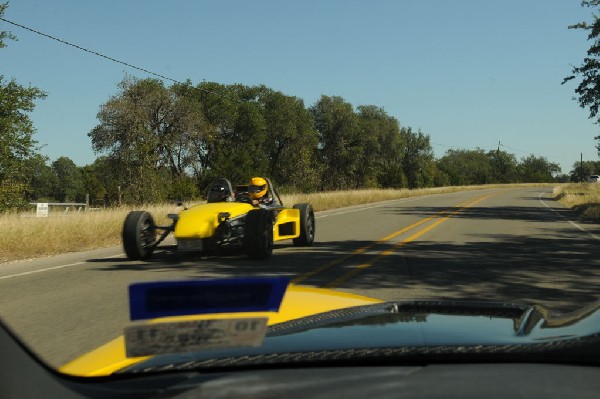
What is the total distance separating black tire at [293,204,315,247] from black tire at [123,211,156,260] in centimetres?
341

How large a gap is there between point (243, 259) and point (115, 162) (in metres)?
37.3

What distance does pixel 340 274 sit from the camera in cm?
936

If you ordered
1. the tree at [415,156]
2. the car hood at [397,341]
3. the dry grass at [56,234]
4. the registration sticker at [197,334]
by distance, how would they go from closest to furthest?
the registration sticker at [197,334] → the car hood at [397,341] → the dry grass at [56,234] → the tree at [415,156]

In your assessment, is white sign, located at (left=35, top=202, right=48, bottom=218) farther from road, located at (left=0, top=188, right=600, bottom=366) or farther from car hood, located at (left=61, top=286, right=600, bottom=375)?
car hood, located at (left=61, top=286, right=600, bottom=375)

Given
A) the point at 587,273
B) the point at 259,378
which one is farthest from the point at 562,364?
the point at 587,273

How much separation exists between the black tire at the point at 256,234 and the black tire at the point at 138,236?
6.21 ft

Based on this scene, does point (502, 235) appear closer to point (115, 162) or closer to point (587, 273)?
point (587, 273)

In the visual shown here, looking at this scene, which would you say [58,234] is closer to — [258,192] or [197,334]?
[258,192]

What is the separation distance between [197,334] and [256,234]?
9.34m

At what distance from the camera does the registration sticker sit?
1380mm

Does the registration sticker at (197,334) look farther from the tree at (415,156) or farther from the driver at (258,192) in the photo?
the tree at (415,156)

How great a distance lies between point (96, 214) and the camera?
59.2 ft

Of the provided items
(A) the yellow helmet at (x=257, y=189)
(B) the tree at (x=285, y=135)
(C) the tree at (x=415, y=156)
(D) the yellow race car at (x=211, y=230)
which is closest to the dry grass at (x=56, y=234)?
(D) the yellow race car at (x=211, y=230)

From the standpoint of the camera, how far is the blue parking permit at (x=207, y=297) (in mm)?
1430
